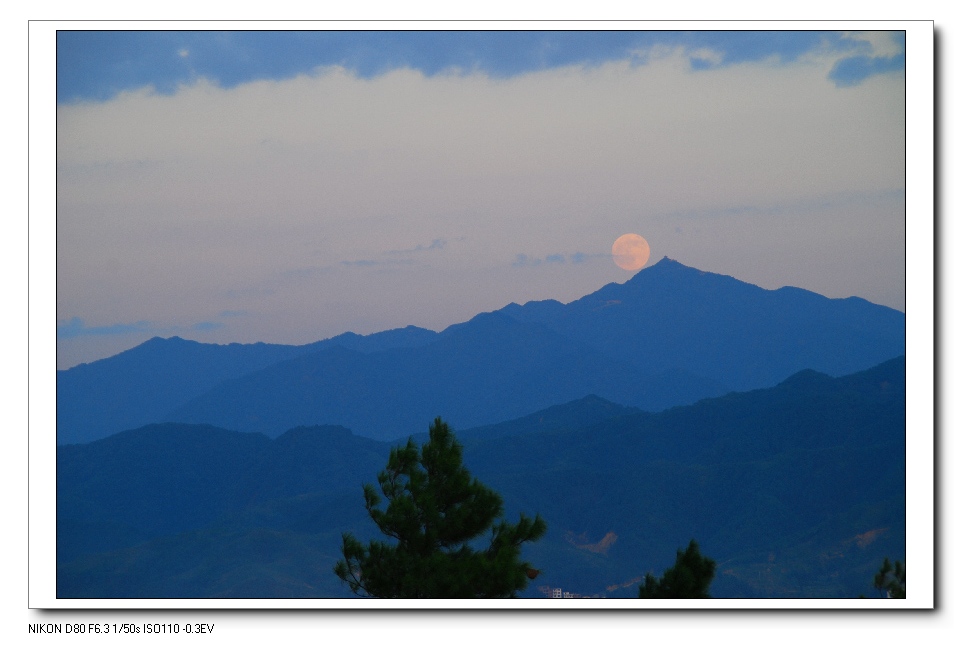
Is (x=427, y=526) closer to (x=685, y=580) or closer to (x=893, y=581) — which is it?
(x=685, y=580)

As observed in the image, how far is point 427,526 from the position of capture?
227 inches

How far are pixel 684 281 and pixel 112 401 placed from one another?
21756mm

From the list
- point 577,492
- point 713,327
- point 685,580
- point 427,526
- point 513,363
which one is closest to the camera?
point 685,580

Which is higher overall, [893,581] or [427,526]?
[427,526]

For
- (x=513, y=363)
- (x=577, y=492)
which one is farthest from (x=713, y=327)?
(x=577, y=492)

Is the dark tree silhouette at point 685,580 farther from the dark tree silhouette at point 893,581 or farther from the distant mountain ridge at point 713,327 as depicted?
the distant mountain ridge at point 713,327

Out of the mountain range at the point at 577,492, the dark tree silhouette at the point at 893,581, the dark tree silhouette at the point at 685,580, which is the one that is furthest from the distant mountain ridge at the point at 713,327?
the dark tree silhouette at the point at 685,580

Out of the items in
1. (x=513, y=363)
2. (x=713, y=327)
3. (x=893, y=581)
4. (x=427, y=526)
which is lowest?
(x=893, y=581)

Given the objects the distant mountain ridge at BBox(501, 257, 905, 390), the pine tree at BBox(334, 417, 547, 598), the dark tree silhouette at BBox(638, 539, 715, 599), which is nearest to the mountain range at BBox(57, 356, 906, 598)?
the distant mountain ridge at BBox(501, 257, 905, 390)

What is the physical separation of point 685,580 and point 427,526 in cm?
173

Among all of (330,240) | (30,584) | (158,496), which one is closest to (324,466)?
(158,496)

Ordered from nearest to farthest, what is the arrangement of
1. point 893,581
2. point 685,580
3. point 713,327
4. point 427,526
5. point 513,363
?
1. point 685,580
2. point 893,581
3. point 427,526
4. point 713,327
5. point 513,363

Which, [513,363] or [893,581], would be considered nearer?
[893,581]
